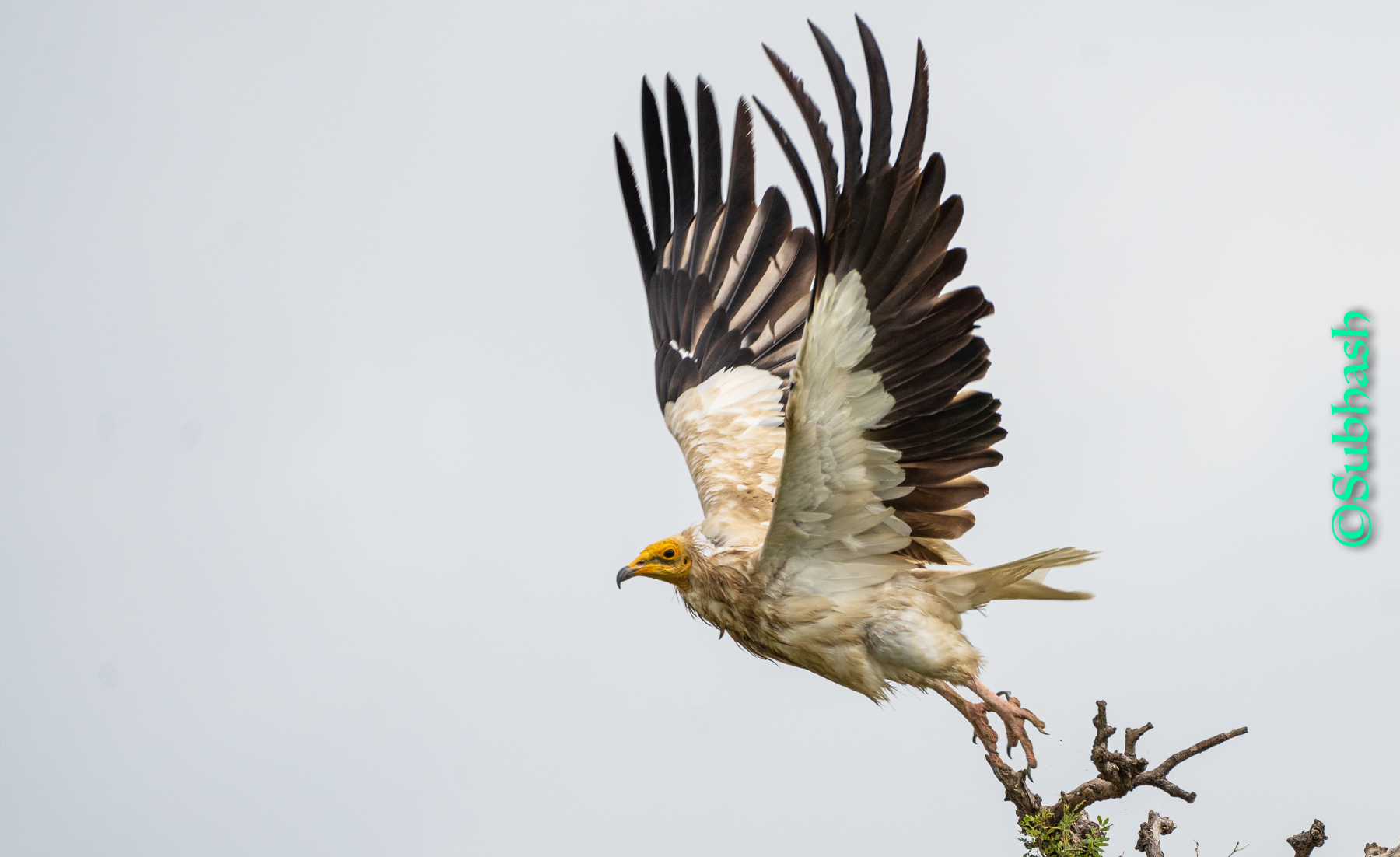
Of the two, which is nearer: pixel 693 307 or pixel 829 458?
pixel 829 458

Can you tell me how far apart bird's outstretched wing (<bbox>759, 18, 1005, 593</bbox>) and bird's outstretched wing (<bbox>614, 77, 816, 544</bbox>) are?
1.66 m

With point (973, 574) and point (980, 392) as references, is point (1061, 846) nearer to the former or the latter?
point (973, 574)

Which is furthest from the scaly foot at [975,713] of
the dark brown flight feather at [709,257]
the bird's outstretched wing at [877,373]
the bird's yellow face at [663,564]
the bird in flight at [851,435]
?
the dark brown flight feather at [709,257]

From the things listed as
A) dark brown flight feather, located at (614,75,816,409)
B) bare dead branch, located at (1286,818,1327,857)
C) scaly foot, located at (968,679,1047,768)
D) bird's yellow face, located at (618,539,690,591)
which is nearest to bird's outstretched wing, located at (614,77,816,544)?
dark brown flight feather, located at (614,75,816,409)

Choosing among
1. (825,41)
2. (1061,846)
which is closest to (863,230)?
(825,41)

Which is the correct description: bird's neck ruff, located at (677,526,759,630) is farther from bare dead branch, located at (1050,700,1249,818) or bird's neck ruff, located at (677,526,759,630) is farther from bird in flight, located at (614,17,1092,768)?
bare dead branch, located at (1050,700,1249,818)

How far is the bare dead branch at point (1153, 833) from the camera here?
570 cm

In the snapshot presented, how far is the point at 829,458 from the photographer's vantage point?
5781 millimetres

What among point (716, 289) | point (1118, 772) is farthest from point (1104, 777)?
point (716, 289)

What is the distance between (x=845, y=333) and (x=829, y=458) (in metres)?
0.62

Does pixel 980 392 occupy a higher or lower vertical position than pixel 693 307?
lower

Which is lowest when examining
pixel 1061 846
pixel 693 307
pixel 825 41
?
pixel 1061 846

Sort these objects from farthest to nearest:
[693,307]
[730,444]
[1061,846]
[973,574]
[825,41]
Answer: [693,307], [730,444], [973,574], [1061,846], [825,41]

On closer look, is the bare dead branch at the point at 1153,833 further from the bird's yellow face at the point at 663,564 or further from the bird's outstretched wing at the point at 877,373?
the bird's yellow face at the point at 663,564
